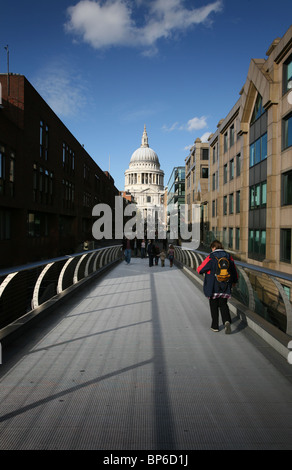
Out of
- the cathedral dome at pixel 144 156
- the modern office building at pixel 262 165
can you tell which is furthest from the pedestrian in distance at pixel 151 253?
the cathedral dome at pixel 144 156

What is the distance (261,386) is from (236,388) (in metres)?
0.30

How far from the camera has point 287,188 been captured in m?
18.3

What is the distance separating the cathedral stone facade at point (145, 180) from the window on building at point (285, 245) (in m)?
132

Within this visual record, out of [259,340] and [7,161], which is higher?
[7,161]

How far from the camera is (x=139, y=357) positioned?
16.1ft

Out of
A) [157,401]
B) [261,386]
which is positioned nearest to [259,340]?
[261,386]

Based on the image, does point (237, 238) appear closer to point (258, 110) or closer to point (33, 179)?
point (258, 110)

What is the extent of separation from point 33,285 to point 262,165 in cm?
1773

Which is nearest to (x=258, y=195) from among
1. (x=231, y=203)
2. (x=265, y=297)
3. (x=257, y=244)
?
(x=257, y=244)

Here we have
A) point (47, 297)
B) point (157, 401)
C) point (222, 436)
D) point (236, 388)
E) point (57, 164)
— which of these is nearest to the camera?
point (222, 436)

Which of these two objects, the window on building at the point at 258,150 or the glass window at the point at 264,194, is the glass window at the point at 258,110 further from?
the glass window at the point at 264,194

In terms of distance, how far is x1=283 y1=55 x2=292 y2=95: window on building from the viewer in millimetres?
17589

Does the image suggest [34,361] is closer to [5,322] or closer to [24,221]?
[5,322]

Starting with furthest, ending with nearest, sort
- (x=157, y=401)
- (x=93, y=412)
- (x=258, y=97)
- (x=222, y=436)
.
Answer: (x=258, y=97)
(x=157, y=401)
(x=93, y=412)
(x=222, y=436)
